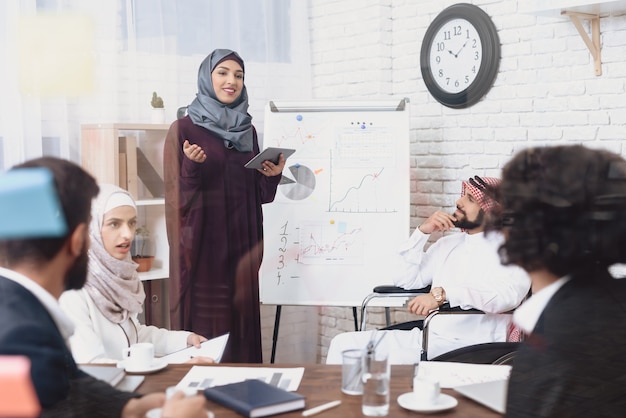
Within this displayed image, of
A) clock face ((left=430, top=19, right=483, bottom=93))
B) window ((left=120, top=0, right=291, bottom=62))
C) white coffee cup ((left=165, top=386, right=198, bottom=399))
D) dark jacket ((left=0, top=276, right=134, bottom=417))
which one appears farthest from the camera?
clock face ((left=430, top=19, right=483, bottom=93))

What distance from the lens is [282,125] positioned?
2.79 m

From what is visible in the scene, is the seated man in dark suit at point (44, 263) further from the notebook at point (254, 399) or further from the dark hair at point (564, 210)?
the dark hair at point (564, 210)

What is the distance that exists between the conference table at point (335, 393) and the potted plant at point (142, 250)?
23 centimetres

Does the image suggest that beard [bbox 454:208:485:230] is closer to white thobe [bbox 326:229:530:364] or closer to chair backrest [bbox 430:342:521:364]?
white thobe [bbox 326:229:530:364]

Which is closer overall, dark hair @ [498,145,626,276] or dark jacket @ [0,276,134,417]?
dark jacket @ [0,276,134,417]

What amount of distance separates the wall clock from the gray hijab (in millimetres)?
723

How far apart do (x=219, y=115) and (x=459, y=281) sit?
0.75 metres

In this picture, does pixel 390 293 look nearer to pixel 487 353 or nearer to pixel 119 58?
pixel 487 353

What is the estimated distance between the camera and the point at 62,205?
2.21ft

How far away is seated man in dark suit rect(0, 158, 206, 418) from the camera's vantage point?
65 centimetres

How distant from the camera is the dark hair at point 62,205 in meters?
0.66

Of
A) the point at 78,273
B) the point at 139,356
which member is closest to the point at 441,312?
the point at 139,356

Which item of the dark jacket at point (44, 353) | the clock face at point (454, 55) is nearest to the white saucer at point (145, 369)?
the dark jacket at point (44, 353)

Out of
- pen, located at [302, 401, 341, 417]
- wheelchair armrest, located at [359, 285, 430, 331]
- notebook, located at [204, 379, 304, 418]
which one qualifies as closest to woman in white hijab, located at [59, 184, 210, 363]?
notebook, located at [204, 379, 304, 418]
